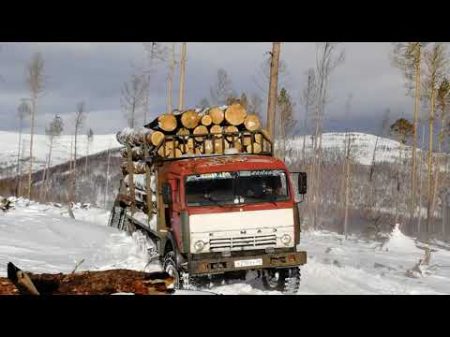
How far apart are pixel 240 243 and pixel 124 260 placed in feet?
13.4

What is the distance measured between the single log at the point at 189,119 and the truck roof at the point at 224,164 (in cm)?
175

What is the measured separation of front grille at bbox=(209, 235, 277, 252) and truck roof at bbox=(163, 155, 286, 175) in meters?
1.24

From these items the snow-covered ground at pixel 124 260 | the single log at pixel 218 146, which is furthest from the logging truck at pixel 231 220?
the single log at pixel 218 146

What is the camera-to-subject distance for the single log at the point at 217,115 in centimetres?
1062

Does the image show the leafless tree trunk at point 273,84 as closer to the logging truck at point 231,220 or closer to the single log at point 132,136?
the single log at point 132,136

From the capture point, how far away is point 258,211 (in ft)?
26.7

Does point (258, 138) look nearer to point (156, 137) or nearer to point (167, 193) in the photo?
point (156, 137)

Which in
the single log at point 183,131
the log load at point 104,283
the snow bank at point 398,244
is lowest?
the snow bank at point 398,244

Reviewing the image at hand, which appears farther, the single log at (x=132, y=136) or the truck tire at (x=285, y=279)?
the single log at (x=132, y=136)

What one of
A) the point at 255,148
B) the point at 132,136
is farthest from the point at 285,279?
the point at 132,136

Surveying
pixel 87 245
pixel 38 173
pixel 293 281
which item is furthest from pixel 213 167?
pixel 38 173

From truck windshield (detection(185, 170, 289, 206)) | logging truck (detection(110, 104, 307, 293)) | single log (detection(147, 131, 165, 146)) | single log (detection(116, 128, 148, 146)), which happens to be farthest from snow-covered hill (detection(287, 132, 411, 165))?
truck windshield (detection(185, 170, 289, 206))

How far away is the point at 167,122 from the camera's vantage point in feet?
34.7

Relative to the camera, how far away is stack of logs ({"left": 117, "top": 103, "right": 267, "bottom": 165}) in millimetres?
10183
